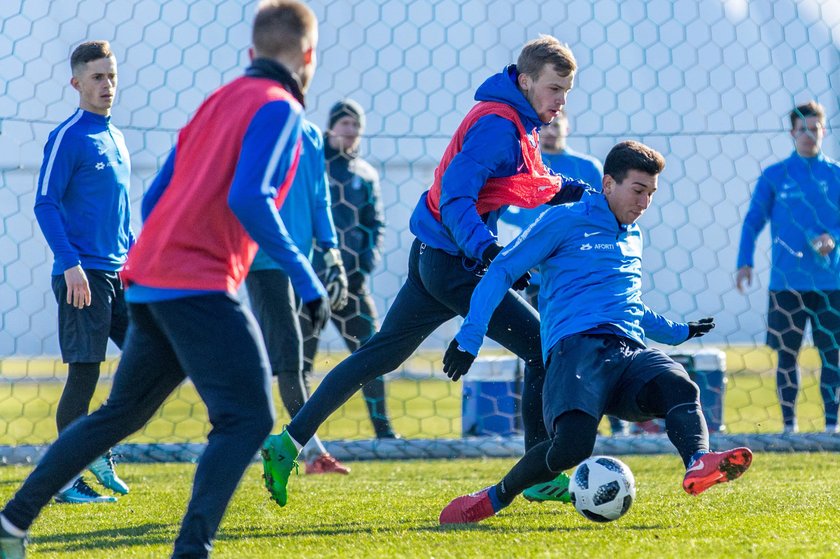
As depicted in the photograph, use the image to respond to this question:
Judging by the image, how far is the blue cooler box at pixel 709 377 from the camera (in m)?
6.73

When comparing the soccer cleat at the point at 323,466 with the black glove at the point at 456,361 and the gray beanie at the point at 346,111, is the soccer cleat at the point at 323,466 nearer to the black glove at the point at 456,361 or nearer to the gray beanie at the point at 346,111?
the gray beanie at the point at 346,111

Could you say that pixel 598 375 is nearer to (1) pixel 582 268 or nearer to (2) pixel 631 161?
(1) pixel 582 268

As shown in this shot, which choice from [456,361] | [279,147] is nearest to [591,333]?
[456,361]

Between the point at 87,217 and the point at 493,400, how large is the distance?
2936 mm

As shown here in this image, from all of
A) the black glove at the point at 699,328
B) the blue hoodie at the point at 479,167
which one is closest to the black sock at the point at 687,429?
the black glove at the point at 699,328

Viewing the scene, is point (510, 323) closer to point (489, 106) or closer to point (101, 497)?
point (489, 106)

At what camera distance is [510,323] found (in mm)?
4008

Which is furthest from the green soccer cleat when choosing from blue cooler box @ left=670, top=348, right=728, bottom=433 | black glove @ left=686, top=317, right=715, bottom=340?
blue cooler box @ left=670, top=348, right=728, bottom=433

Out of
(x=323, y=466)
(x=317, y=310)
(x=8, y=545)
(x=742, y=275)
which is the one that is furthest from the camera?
(x=742, y=275)

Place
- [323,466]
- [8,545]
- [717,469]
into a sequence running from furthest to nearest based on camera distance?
[323,466] → [717,469] → [8,545]

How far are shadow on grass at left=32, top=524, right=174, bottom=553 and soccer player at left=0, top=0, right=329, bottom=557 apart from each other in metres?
0.80

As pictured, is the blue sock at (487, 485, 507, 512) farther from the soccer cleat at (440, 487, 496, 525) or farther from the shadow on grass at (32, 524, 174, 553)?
the shadow on grass at (32, 524, 174, 553)

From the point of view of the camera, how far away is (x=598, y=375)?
3723 mm

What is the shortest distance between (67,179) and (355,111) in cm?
218
